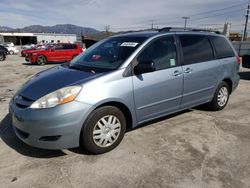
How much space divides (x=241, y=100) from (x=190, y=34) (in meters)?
2.85

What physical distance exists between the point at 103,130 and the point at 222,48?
128 inches

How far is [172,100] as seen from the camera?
3908 mm

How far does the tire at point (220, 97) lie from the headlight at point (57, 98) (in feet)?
10.3

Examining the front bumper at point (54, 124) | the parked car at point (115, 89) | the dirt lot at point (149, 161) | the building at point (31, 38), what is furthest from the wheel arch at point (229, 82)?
the building at point (31, 38)

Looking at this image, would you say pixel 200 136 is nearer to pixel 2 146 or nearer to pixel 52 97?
pixel 52 97

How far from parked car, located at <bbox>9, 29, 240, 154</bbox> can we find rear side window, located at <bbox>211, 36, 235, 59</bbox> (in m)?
0.07

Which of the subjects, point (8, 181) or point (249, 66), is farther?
point (249, 66)

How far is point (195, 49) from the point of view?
4254mm

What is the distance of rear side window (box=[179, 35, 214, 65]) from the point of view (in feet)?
13.4

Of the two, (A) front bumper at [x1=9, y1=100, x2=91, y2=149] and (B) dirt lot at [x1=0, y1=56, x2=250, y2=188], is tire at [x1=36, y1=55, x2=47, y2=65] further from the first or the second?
(A) front bumper at [x1=9, y1=100, x2=91, y2=149]

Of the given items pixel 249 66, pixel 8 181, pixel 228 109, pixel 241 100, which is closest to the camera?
pixel 8 181

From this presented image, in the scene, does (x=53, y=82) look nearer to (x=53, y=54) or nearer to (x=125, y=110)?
(x=125, y=110)

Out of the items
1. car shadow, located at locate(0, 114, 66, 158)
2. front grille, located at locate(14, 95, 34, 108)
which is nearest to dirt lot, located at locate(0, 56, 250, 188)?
car shadow, located at locate(0, 114, 66, 158)

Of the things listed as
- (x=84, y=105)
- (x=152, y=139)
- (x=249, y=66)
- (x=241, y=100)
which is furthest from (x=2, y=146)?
(x=249, y=66)
